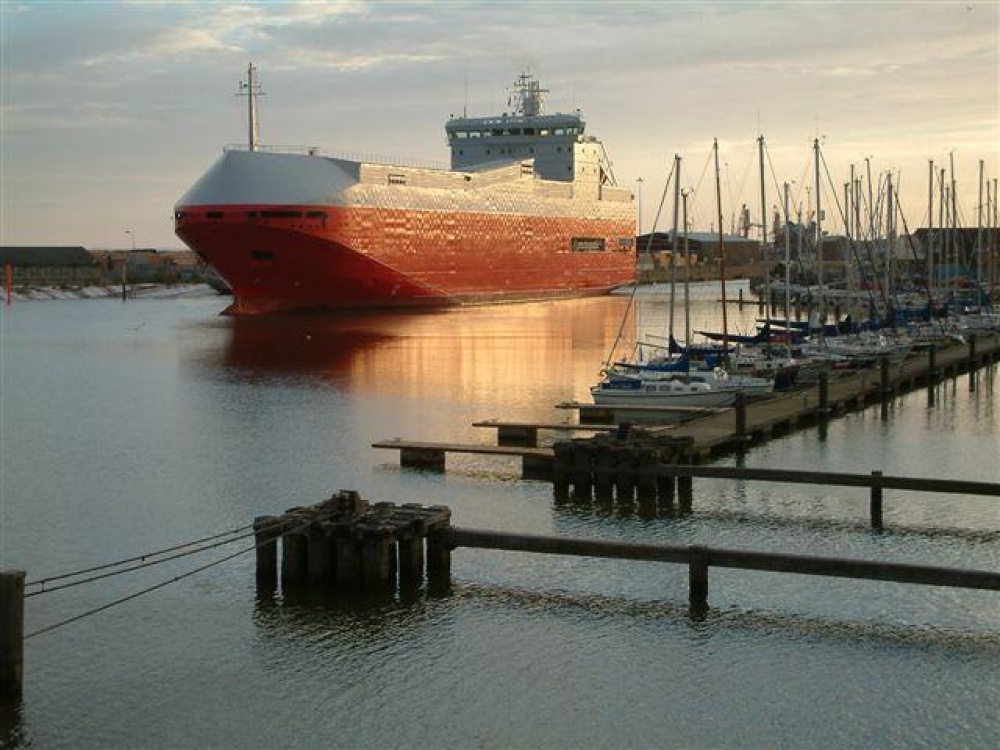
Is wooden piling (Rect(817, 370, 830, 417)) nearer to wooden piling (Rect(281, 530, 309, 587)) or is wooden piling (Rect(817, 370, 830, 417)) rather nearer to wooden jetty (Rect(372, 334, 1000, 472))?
wooden jetty (Rect(372, 334, 1000, 472))

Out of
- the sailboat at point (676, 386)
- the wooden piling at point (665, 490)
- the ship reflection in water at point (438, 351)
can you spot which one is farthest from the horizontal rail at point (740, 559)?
the ship reflection in water at point (438, 351)

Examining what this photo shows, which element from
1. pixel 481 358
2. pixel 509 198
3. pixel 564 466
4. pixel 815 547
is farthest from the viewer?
pixel 509 198

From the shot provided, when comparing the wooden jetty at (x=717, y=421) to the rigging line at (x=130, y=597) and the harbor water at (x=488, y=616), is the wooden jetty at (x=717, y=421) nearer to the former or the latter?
the harbor water at (x=488, y=616)

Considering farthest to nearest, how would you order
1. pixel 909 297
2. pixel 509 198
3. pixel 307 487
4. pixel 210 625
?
pixel 509 198
pixel 909 297
pixel 307 487
pixel 210 625

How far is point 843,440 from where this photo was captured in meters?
25.0

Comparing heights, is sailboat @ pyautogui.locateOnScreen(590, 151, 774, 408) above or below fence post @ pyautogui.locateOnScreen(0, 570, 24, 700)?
above

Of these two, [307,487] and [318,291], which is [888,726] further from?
[318,291]

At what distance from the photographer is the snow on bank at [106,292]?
351ft

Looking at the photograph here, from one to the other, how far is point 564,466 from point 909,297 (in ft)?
124

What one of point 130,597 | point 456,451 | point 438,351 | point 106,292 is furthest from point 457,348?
point 106,292

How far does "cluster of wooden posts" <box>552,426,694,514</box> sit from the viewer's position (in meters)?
18.8

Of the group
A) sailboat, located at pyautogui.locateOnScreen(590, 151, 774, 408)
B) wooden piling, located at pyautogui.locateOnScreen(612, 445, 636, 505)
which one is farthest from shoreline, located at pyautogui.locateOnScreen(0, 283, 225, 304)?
wooden piling, located at pyautogui.locateOnScreen(612, 445, 636, 505)

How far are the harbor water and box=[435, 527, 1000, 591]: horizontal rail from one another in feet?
1.91

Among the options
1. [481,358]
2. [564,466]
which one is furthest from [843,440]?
[481,358]
